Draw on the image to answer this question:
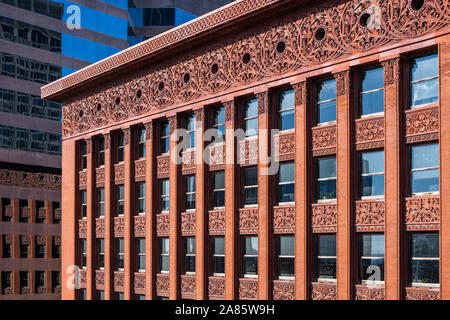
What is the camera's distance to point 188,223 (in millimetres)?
32781

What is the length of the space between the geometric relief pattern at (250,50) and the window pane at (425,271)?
720 cm

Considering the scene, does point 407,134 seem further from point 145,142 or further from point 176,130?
point 145,142

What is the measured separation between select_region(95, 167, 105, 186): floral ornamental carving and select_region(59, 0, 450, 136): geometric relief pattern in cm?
241

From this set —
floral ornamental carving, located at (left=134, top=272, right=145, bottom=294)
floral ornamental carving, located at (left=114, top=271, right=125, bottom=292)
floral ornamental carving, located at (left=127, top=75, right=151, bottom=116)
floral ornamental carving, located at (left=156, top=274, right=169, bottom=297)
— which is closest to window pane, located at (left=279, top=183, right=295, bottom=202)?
floral ornamental carving, located at (left=156, top=274, right=169, bottom=297)

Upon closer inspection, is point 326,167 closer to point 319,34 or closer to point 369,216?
point 369,216

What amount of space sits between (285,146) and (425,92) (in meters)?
6.36

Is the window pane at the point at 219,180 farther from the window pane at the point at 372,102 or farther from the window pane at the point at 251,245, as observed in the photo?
the window pane at the point at 372,102

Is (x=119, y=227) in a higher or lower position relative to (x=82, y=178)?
lower

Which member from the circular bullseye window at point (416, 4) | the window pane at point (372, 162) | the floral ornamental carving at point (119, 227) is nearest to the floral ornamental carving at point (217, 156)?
the window pane at point (372, 162)

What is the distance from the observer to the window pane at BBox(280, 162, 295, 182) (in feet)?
92.2

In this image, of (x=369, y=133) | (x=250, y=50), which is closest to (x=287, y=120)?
(x=250, y=50)

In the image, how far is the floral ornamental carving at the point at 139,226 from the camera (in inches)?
1407

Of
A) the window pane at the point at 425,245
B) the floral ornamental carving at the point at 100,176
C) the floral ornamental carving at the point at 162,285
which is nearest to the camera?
the window pane at the point at 425,245

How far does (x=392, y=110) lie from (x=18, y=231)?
123 ft
